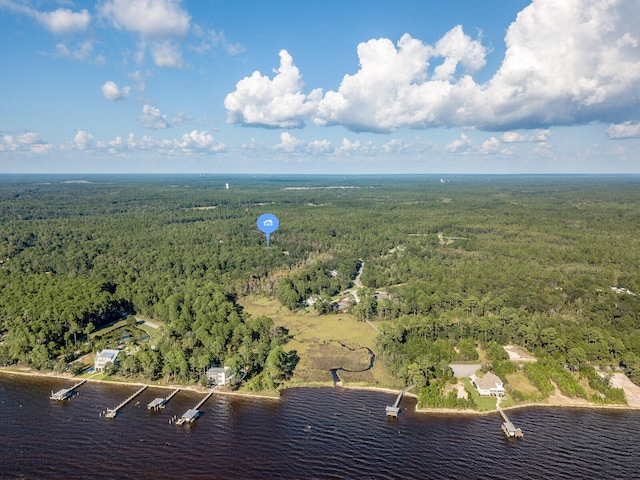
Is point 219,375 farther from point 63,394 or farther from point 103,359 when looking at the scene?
point 63,394

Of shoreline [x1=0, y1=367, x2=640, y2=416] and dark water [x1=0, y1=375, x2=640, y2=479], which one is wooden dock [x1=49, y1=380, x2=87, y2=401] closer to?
dark water [x1=0, y1=375, x2=640, y2=479]

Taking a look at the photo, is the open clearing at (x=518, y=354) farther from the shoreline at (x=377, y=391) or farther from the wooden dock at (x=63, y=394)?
the wooden dock at (x=63, y=394)

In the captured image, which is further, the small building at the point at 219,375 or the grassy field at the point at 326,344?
the grassy field at the point at 326,344

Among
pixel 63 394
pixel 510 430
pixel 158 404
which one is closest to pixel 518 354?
pixel 510 430

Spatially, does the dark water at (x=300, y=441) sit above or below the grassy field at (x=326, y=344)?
below

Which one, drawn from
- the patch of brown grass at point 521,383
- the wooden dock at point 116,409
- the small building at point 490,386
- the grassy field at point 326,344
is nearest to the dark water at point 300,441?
the wooden dock at point 116,409
